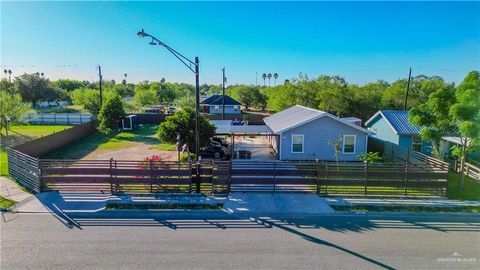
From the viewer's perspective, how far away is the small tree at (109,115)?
31.2 meters

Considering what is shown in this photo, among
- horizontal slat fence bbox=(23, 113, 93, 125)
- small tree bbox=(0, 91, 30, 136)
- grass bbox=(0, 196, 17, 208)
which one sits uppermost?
small tree bbox=(0, 91, 30, 136)

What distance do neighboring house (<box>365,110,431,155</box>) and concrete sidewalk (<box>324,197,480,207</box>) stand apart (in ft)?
33.5

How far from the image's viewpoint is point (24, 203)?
11.4 meters

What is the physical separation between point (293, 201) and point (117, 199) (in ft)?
22.1

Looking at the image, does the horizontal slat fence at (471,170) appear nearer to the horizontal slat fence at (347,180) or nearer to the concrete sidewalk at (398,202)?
the concrete sidewalk at (398,202)

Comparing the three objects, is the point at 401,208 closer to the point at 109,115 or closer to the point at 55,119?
the point at 109,115

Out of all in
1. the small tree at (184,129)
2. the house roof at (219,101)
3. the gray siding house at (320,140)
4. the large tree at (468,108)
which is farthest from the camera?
the house roof at (219,101)

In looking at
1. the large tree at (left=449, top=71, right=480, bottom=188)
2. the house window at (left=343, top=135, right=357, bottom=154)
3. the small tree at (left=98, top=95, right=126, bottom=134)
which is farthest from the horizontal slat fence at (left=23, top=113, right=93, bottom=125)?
the large tree at (left=449, top=71, right=480, bottom=188)

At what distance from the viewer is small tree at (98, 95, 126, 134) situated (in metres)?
31.2

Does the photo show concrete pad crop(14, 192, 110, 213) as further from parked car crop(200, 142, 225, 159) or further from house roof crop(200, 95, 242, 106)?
house roof crop(200, 95, 242, 106)

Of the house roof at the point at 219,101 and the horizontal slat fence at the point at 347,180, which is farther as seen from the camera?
the house roof at the point at 219,101

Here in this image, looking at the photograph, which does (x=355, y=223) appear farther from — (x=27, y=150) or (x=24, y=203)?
(x=27, y=150)

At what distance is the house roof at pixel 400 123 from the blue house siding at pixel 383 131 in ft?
1.34

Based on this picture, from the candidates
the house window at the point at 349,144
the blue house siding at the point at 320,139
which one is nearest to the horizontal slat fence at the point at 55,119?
the blue house siding at the point at 320,139
